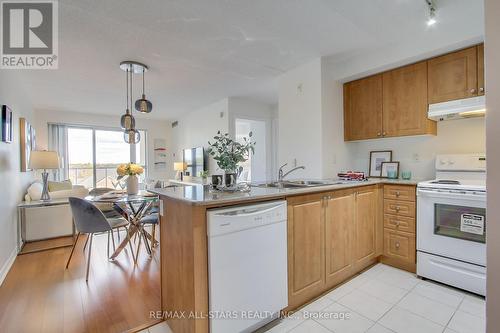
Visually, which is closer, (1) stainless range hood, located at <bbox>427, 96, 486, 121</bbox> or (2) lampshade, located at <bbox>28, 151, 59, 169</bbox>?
(1) stainless range hood, located at <bbox>427, 96, 486, 121</bbox>

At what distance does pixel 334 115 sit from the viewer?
10.3 feet

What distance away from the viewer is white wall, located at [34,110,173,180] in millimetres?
5527

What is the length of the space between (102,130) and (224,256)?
6357mm

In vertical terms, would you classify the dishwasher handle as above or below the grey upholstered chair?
above

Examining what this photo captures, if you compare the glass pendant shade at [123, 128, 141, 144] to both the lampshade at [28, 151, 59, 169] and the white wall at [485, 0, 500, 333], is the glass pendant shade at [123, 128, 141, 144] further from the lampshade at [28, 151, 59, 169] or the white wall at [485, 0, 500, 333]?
the white wall at [485, 0, 500, 333]

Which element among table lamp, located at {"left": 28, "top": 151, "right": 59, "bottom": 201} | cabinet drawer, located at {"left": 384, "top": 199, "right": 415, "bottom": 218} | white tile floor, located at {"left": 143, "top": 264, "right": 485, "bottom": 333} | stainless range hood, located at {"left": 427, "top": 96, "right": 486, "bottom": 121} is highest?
stainless range hood, located at {"left": 427, "top": 96, "right": 486, "bottom": 121}

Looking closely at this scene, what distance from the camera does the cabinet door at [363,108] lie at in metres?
2.98

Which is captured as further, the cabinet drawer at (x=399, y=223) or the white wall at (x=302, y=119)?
the white wall at (x=302, y=119)

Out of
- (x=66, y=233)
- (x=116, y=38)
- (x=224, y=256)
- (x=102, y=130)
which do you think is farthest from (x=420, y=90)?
(x=102, y=130)

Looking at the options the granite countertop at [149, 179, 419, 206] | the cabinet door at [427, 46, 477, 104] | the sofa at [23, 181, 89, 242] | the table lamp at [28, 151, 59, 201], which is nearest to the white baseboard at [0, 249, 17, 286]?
the sofa at [23, 181, 89, 242]

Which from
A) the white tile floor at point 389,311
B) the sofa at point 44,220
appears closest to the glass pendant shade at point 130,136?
the sofa at point 44,220

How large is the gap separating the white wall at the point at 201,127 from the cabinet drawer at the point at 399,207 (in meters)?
3.15

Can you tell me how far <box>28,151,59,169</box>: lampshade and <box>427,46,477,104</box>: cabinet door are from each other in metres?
5.06

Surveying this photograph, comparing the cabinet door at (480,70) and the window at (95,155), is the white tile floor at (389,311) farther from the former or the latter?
the window at (95,155)
